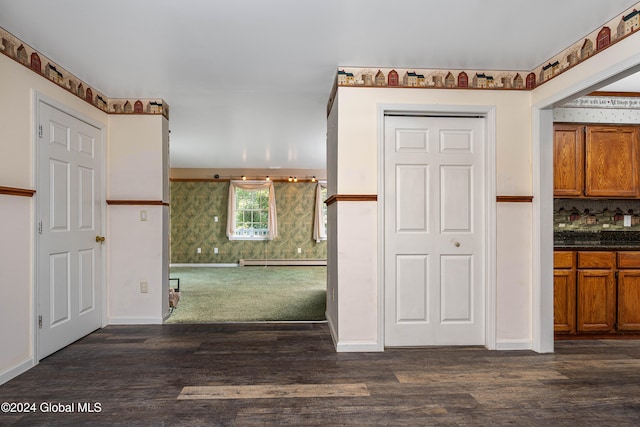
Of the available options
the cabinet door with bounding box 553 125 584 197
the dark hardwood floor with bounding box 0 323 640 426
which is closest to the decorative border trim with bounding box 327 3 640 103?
the cabinet door with bounding box 553 125 584 197

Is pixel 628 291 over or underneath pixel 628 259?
underneath

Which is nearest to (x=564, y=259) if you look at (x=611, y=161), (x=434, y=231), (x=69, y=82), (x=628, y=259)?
(x=628, y=259)

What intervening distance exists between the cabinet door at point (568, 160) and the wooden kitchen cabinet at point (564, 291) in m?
0.64

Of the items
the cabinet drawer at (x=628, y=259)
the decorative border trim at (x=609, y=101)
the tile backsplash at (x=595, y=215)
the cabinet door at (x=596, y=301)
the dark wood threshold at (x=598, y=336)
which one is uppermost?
the decorative border trim at (x=609, y=101)

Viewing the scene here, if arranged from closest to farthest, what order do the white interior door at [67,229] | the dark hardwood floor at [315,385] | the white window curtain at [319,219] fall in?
1. the dark hardwood floor at [315,385]
2. the white interior door at [67,229]
3. the white window curtain at [319,219]

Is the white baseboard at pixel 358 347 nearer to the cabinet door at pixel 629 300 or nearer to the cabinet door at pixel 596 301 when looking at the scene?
the cabinet door at pixel 596 301

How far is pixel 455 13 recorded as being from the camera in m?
2.35

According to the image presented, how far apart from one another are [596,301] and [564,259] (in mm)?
498

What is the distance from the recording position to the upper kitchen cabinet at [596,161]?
3725 millimetres

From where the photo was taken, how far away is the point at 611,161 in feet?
12.4

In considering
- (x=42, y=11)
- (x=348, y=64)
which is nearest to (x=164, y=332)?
(x=42, y=11)

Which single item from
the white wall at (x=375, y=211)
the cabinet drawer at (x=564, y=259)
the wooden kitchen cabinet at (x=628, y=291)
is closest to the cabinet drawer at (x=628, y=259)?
the wooden kitchen cabinet at (x=628, y=291)

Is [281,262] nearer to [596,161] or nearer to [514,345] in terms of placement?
[514,345]

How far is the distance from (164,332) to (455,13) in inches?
143
